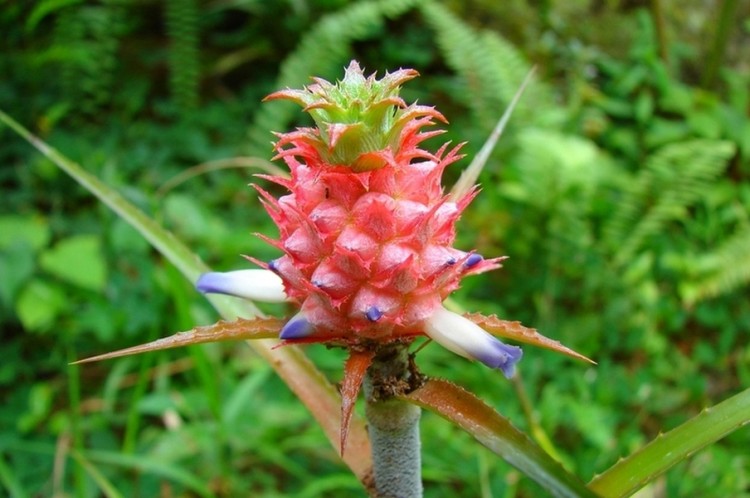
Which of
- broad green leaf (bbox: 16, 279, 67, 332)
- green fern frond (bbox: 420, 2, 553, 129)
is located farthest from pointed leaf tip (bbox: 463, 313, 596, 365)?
green fern frond (bbox: 420, 2, 553, 129)

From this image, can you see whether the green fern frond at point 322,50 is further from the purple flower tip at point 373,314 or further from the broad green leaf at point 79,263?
the purple flower tip at point 373,314

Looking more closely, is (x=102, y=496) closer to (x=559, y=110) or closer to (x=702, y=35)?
(x=559, y=110)

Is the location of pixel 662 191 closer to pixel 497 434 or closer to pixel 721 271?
pixel 721 271

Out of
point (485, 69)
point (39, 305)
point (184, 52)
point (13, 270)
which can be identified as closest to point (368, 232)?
point (39, 305)

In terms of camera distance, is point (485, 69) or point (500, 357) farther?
point (485, 69)

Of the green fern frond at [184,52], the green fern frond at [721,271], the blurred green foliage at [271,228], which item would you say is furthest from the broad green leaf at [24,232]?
the green fern frond at [721,271]

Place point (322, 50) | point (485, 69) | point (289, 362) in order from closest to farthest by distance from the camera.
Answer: point (289, 362), point (485, 69), point (322, 50)
